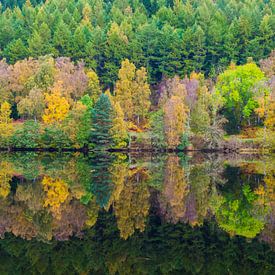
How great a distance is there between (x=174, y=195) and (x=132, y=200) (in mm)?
2961

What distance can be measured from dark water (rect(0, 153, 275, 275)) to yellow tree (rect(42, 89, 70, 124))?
116ft

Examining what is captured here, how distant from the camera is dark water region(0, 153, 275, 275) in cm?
1617

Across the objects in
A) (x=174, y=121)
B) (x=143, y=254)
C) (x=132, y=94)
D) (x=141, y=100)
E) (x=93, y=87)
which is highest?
(x=93, y=87)

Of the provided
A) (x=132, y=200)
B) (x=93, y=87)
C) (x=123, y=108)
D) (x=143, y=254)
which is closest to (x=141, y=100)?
(x=123, y=108)

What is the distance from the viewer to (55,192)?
98.7 feet

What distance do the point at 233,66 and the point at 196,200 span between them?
60.1 metres

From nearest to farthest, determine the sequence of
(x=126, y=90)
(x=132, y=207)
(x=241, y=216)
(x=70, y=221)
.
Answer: (x=70, y=221)
(x=241, y=216)
(x=132, y=207)
(x=126, y=90)

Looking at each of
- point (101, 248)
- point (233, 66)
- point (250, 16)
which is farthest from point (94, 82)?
point (101, 248)

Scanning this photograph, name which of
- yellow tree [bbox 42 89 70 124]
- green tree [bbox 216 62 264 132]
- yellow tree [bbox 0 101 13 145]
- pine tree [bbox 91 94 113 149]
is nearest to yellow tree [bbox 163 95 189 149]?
pine tree [bbox 91 94 113 149]

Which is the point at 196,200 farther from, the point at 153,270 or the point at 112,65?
the point at 112,65

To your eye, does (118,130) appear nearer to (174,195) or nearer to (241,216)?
(174,195)

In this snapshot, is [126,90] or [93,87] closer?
[126,90]

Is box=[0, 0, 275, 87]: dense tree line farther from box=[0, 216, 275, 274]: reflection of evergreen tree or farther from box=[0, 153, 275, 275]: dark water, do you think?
box=[0, 216, 275, 274]: reflection of evergreen tree

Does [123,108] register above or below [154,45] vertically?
below
